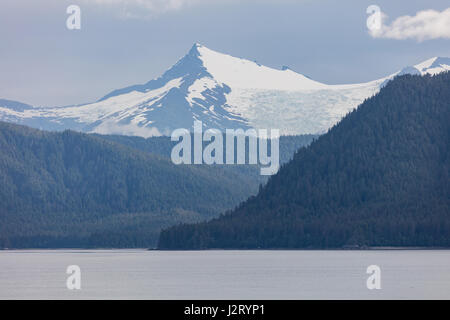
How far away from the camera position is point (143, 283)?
195000mm

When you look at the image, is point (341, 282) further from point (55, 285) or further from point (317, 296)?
point (55, 285)

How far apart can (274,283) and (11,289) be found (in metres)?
39.6

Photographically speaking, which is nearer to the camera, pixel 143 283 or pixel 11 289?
pixel 11 289

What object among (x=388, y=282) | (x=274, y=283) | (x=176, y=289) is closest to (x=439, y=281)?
(x=388, y=282)

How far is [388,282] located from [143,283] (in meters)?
37.1
